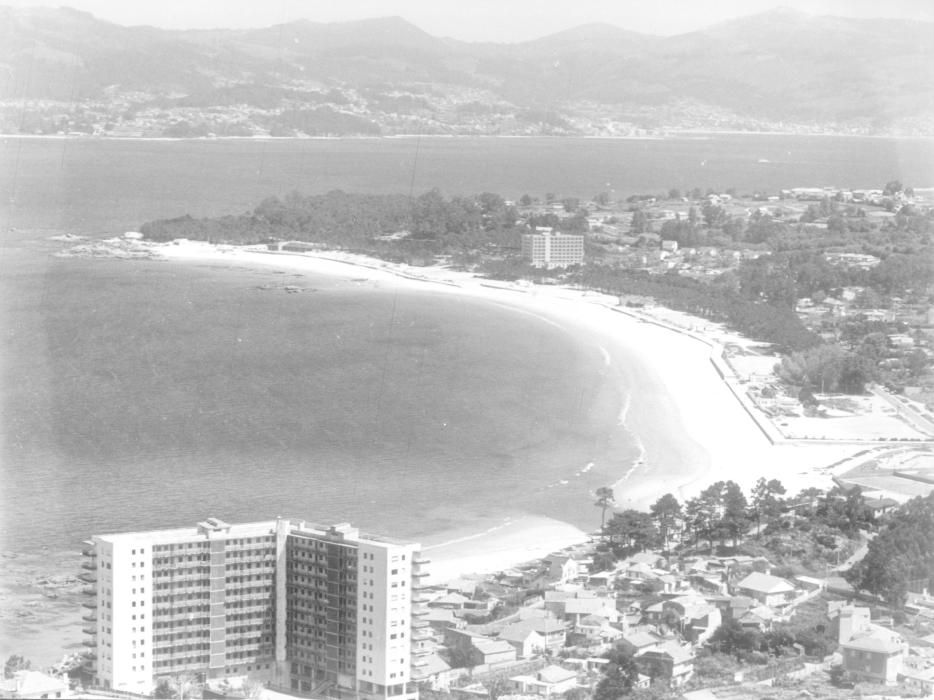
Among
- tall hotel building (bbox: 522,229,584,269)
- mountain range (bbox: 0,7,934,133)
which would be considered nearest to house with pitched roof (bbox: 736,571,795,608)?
tall hotel building (bbox: 522,229,584,269)

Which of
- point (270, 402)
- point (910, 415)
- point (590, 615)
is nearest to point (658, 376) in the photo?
point (910, 415)

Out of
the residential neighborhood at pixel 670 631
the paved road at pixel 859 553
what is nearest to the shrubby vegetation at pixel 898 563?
the residential neighborhood at pixel 670 631

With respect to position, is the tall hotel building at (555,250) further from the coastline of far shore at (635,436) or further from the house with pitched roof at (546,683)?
the house with pitched roof at (546,683)

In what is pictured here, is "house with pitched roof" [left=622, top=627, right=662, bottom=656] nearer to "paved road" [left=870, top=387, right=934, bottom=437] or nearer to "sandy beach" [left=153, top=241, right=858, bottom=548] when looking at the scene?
"sandy beach" [left=153, top=241, right=858, bottom=548]

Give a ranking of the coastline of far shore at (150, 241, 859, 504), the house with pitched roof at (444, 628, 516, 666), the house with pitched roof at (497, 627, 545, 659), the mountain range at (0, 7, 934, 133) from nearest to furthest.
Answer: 1. the house with pitched roof at (444, 628, 516, 666)
2. the house with pitched roof at (497, 627, 545, 659)
3. the coastline of far shore at (150, 241, 859, 504)
4. the mountain range at (0, 7, 934, 133)

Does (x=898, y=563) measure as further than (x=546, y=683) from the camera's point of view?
Yes

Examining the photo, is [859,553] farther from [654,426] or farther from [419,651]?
[654,426]

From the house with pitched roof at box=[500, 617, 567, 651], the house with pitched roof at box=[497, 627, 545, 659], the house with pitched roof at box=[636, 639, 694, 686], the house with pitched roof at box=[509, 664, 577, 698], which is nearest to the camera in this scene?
the house with pitched roof at box=[509, 664, 577, 698]
